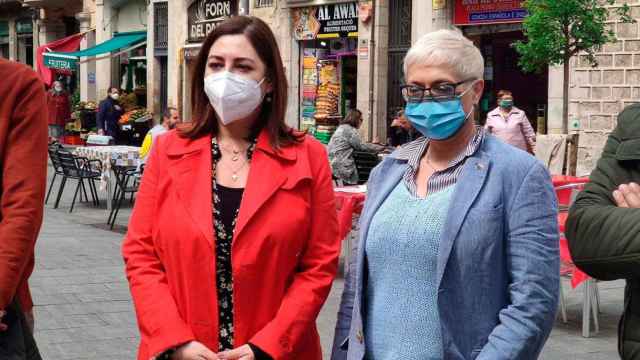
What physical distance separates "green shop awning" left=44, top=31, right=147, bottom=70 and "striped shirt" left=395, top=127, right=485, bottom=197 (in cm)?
3057

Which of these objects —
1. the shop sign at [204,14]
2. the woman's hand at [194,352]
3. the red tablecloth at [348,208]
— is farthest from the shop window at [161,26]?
the woman's hand at [194,352]

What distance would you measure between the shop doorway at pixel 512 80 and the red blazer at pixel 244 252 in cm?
1729

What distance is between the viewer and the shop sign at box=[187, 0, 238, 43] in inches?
1266

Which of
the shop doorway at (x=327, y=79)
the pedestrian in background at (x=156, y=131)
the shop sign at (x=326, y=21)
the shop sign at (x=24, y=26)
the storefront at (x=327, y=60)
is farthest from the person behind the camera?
the shop sign at (x=24, y=26)

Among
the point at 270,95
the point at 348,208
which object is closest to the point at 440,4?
the point at 348,208

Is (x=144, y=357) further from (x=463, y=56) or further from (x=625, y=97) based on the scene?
(x=625, y=97)

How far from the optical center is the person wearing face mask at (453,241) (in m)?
3.26

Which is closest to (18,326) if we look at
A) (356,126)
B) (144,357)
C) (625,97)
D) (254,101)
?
(144,357)

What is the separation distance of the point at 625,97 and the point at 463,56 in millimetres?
15682

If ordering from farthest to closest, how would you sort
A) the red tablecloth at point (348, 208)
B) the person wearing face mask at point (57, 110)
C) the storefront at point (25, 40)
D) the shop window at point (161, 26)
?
1. the storefront at point (25, 40)
2. the shop window at point (161, 26)
3. the person wearing face mask at point (57, 110)
4. the red tablecloth at point (348, 208)

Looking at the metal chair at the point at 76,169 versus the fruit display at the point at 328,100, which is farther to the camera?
the fruit display at the point at 328,100

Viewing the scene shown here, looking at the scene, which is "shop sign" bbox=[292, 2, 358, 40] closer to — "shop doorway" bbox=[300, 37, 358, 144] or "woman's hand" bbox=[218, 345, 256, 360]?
"shop doorway" bbox=[300, 37, 358, 144]

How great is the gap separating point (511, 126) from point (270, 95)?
13871 mm

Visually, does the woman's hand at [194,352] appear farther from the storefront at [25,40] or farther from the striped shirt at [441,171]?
the storefront at [25,40]
